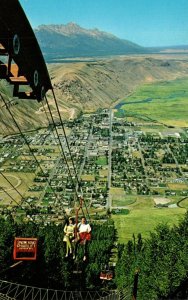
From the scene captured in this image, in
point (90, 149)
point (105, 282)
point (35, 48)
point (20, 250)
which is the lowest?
point (90, 149)

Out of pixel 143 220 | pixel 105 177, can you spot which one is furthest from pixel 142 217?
pixel 105 177

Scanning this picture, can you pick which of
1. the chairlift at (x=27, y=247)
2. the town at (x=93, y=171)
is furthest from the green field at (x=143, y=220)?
the chairlift at (x=27, y=247)

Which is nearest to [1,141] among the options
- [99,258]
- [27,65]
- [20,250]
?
[99,258]

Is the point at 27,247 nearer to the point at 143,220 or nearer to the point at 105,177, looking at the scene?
the point at 143,220

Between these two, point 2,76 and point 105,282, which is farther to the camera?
point 105,282

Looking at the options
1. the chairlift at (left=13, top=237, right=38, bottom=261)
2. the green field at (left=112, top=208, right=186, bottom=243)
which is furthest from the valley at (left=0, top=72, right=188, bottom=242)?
the chairlift at (left=13, top=237, right=38, bottom=261)

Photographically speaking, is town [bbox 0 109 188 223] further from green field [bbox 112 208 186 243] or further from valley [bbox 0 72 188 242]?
green field [bbox 112 208 186 243]

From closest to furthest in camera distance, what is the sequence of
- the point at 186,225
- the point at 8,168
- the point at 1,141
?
the point at 186,225 < the point at 8,168 < the point at 1,141

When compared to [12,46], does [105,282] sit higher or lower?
lower

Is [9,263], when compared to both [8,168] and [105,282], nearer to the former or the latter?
[105,282]

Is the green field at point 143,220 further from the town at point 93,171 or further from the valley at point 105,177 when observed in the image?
the town at point 93,171

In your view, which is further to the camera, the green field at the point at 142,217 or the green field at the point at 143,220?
the green field at the point at 142,217
